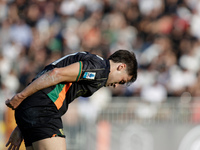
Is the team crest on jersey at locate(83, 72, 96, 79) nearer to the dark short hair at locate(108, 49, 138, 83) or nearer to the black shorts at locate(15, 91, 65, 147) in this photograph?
the dark short hair at locate(108, 49, 138, 83)

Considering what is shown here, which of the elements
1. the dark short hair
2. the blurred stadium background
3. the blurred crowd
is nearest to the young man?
the dark short hair

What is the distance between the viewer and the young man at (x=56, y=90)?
14.9 feet

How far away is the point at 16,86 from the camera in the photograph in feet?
38.0

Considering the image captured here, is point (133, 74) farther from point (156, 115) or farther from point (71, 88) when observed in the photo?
point (156, 115)

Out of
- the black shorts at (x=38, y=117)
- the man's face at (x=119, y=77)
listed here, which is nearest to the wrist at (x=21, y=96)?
the black shorts at (x=38, y=117)

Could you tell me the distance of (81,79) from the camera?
4645 mm

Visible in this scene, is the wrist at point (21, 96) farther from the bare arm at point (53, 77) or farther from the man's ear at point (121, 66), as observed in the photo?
the man's ear at point (121, 66)

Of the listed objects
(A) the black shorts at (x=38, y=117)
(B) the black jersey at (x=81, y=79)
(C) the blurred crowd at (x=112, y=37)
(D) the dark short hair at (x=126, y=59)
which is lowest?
(A) the black shorts at (x=38, y=117)

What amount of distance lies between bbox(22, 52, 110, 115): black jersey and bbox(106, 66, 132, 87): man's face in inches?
3.7

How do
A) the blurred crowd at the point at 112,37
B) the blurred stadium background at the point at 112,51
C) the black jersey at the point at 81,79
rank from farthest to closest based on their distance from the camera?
the blurred crowd at the point at 112,37 → the blurred stadium background at the point at 112,51 → the black jersey at the point at 81,79

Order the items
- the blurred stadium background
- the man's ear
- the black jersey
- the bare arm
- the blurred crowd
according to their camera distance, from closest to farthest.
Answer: the bare arm → the black jersey → the man's ear → the blurred stadium background → the blurred crowd

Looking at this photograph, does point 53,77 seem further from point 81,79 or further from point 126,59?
point 126,59

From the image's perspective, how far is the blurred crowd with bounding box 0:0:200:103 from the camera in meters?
11.6

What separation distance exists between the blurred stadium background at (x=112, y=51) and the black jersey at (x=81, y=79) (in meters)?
5.62
